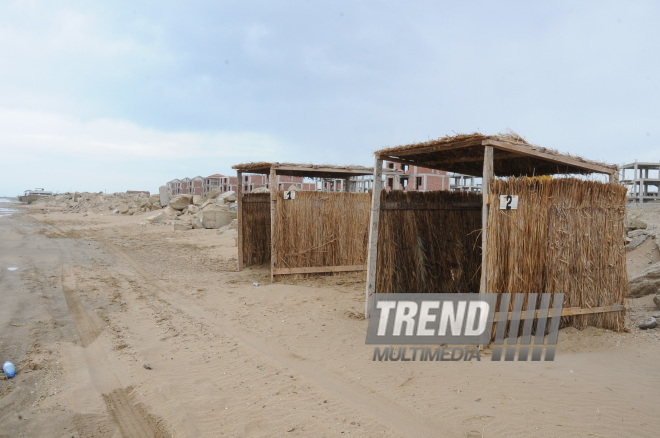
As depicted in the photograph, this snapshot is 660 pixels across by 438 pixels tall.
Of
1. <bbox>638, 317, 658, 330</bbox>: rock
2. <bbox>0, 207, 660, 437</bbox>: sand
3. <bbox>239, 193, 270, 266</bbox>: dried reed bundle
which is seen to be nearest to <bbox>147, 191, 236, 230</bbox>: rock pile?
<bbox>239, 193, 270, 266</bbox>: dried reed bundle

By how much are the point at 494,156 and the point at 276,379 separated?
14.0 ft

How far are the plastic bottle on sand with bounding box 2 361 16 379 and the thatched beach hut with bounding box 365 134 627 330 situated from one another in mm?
4329

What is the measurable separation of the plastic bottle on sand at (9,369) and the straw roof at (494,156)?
5.00 metres

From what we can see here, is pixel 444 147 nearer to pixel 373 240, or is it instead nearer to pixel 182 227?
pixel 373 240

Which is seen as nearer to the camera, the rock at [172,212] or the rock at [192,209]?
the rock at [192,209]

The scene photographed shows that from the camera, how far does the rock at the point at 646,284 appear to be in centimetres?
702

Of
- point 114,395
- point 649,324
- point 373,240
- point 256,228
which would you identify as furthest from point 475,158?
point 256,228

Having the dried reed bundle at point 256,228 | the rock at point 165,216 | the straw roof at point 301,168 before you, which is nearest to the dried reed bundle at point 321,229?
the straw roof at point 301,168

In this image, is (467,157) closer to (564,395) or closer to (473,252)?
(473,252)

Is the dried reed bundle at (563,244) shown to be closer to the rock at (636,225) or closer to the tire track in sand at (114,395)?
the tire track in sand at (114,395)

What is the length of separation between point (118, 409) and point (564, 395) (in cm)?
398

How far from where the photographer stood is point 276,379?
4.46m

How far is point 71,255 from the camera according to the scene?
13609 millimetres

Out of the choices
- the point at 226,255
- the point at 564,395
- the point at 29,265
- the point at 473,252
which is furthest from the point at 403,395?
the point at 29,265
